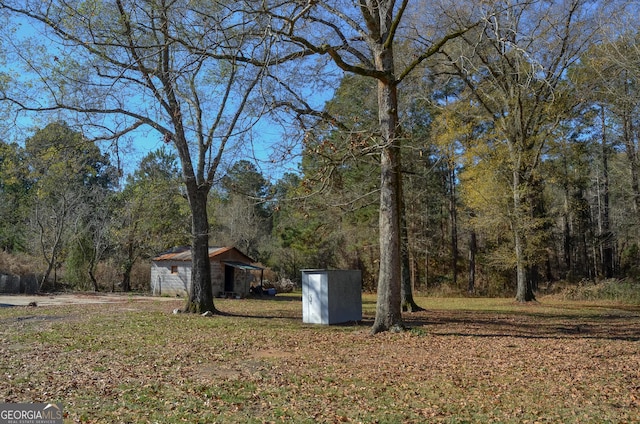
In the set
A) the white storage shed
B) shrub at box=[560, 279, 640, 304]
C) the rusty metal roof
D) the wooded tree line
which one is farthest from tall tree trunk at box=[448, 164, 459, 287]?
the white storage shed

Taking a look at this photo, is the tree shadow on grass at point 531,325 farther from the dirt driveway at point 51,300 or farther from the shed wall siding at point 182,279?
the shed wall siding at point 182,279

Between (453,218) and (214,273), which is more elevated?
(453,218)

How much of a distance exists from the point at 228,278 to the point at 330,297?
60.3 ft

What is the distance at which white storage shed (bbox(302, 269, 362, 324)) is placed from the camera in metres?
14.5

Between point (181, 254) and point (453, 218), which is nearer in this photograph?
point (181, 254)

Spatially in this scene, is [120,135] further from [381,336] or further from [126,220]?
[126,220]

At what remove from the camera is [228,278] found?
31.8m

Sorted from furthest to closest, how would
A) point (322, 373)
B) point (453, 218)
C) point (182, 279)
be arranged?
1. point (453, 218)
2. point (182, 279)
3. point (322, 373)

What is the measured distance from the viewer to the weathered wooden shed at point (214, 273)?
101 ft

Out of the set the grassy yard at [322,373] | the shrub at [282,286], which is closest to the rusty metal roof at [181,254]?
the shrub at [282,286]

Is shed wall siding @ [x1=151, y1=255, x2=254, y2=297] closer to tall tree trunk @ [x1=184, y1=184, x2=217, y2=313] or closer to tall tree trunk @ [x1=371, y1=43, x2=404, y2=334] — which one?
tall tree trunk @ [x1=184, y1=184, x2=217, y2=313]

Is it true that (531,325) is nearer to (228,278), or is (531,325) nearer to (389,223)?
(389,223)

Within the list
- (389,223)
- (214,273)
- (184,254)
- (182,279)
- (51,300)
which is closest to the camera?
(389,223)

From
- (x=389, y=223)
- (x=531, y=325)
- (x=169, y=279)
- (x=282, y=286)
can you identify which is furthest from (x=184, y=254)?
(x=389, y=223)
